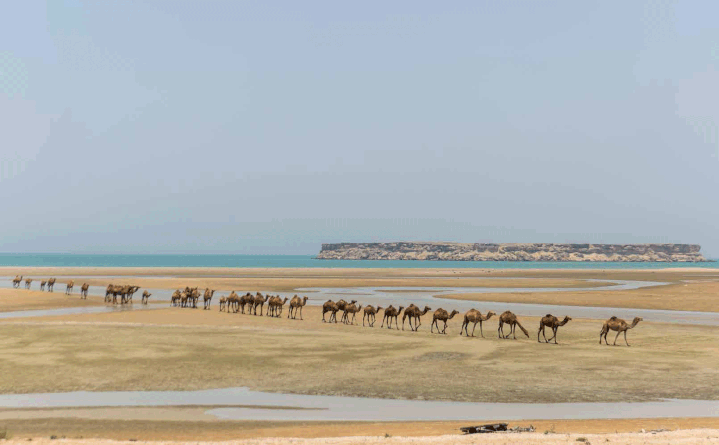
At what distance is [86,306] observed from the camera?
3809cm

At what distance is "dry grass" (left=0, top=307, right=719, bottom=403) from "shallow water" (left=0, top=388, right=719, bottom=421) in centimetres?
58

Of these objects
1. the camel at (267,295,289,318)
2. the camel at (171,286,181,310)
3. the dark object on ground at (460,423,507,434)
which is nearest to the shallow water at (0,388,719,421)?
the dark object on ground at (460,423,507,434)

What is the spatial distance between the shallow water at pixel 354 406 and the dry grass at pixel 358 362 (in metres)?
0.58

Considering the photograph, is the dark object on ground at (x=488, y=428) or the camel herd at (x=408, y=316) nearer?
the dark object on ground at (x=488, y=428)

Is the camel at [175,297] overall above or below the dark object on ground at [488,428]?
below

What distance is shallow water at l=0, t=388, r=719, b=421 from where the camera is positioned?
13141 millimetres

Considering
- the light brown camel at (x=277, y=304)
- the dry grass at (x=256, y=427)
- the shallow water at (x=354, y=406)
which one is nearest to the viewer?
the dry grass at (x=256, y=427)

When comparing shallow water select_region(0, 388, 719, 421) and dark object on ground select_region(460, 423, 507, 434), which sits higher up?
dark object on ground select_region(460, 423, 507, 434)

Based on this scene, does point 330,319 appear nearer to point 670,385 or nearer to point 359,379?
point 359,379

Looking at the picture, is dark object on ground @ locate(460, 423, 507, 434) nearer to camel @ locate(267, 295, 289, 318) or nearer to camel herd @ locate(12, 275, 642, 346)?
camel herd @ locate(12, 275, 642, 346)

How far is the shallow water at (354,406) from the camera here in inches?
517

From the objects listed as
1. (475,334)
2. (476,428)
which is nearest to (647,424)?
(476,428)

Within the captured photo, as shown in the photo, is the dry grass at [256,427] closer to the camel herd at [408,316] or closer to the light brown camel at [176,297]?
the camel herd at [408,316]

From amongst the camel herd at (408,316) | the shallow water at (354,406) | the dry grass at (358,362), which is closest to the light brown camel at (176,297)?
the camel herd at (408,316)
